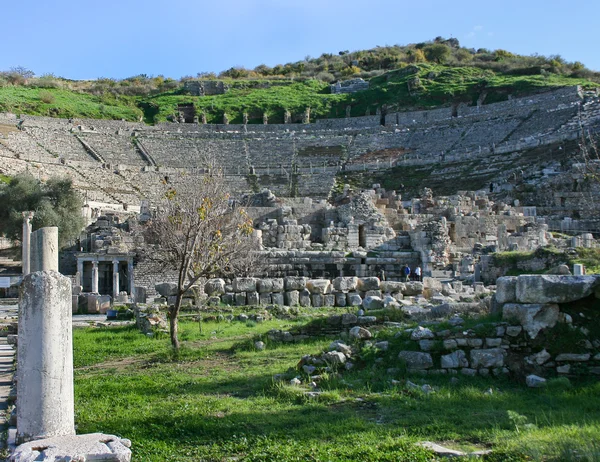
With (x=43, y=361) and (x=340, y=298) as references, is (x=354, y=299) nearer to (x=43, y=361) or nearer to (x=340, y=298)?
(x=340, y=298)

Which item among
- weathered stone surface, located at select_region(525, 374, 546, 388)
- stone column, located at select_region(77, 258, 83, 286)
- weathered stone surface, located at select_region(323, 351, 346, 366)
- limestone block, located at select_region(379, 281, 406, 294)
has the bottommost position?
weathered stone surface, located at select_region(525, 374, 546, 388)

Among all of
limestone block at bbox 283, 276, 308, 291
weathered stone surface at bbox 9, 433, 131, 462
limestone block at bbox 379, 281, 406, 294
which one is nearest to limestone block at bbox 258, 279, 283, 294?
limestone block at bbox 283, 276, 308, 291

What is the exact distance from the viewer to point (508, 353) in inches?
301

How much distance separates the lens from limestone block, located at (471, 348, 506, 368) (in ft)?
24.8

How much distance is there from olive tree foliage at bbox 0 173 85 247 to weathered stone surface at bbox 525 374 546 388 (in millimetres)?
28779

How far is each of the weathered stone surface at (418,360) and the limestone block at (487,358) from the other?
529 millimetres

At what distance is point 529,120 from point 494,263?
39.5 meters

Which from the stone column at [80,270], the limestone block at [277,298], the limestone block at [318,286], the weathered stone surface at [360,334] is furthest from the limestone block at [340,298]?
the stone column at [80,270]

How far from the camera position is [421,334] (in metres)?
7.99

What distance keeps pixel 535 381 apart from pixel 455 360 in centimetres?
99

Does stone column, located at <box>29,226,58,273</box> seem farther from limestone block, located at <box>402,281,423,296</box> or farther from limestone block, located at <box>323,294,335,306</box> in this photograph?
limestone block, located at <box>402,281,423,296</box>

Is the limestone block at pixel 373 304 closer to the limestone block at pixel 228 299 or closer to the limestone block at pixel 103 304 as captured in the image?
the limestone block at pixel 228 299

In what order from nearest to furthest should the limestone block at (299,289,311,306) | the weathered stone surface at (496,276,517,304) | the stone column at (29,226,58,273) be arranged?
the stone column at (29,226,58,273)
the weathered stone surface at (496,276,517,304)
the limestone block at (299,289,311,306)

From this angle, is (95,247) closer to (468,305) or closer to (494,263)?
(494,263)
